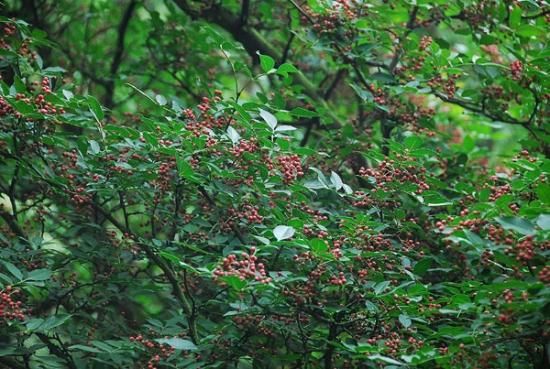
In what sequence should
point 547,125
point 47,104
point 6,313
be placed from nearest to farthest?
point 6,313
point 47,104
point 547,125

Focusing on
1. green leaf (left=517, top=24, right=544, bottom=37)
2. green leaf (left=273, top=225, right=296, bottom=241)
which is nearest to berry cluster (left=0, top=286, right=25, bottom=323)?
green leaf (left=273, top=225, right=296, bottom=241)

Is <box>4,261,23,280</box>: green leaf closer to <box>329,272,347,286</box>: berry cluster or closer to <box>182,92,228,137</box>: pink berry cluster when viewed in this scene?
<box>182,92,228,137</box>: pink berry cluster

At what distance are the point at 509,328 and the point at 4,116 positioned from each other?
169 centimetres

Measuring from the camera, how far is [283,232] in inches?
91.0

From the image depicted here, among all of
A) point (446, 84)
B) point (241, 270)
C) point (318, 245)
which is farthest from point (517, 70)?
point (241, 270)

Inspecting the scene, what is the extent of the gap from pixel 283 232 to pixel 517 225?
2.00ft

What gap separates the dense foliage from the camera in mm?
2312

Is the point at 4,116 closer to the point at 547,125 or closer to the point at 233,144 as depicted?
the point at 233,144

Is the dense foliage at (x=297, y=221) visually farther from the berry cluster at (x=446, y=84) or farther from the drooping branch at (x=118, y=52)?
the drooping branch at (x=118, y=52)

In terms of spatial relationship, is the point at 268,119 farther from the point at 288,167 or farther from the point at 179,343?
the point at 179,343

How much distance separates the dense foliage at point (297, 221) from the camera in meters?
2.31

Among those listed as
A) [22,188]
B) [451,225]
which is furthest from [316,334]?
[22,188]

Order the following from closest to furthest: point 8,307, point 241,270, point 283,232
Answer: point 241,270 → point 283,232 → point 8,307

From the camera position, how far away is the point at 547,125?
3289 mm
